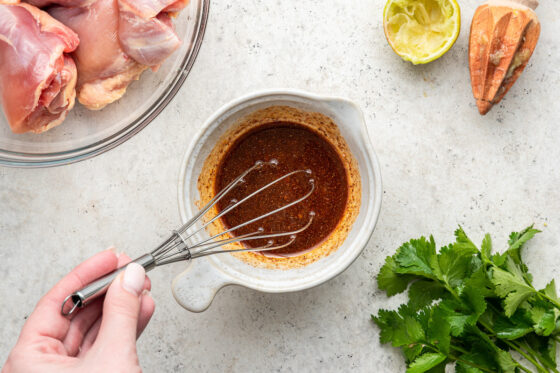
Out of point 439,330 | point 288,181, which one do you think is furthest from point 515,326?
point 288,181

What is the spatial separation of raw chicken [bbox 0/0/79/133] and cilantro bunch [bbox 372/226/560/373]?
2.29ft

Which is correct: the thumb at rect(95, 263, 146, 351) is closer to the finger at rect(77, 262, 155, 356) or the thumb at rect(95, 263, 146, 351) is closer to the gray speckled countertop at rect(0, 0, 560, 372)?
the finger at rect(77, 262, 155, 356)

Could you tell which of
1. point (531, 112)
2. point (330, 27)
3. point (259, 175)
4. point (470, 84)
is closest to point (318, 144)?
point (259, 175)

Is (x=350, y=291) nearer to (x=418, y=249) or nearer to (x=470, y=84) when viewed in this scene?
(x=418, y=249)

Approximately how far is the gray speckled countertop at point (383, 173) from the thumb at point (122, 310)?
29cm

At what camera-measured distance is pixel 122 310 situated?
2.63 feet

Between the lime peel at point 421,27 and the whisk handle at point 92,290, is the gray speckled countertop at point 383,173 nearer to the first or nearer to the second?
the lime peel at point 421,27

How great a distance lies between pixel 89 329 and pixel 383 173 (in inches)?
25.5

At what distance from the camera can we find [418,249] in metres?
1.05

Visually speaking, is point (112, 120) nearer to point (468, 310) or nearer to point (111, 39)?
point (111, 39)

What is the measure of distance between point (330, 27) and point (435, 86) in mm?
255

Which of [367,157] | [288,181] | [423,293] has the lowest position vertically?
[423,293]

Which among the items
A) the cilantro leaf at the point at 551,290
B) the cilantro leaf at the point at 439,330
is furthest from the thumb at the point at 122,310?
the cilantro leaf at the point at 551,290

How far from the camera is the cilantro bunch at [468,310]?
1008 millimetres
